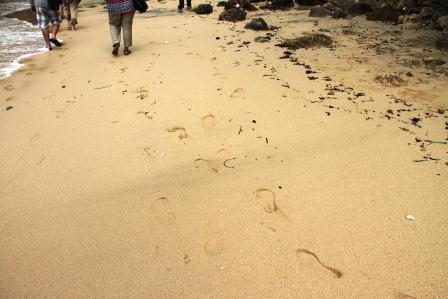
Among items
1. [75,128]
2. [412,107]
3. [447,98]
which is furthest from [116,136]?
[447,98]

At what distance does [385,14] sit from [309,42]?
2.39 metres

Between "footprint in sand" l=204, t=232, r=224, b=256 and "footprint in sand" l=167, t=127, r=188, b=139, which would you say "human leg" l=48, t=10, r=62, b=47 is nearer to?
"footprint in sand" l=167, t=127, r=188, b=139

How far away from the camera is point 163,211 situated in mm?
2229

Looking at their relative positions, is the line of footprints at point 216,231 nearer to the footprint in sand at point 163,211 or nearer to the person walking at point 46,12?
the footprint in sand at point 163,211

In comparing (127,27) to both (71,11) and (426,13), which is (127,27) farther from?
(426,13)

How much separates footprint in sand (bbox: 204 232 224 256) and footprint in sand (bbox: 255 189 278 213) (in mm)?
391

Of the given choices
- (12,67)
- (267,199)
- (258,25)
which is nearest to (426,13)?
(258,25)

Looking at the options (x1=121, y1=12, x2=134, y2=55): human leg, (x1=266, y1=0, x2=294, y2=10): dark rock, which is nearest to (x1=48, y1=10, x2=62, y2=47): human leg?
(x1=121, y1=12, x2=134, y2=55): human leg

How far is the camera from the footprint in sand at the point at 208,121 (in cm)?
316

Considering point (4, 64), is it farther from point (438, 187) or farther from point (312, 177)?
point (438, 187)

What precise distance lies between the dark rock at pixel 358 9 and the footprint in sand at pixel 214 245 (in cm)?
649

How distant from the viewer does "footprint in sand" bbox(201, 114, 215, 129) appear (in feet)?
10.4

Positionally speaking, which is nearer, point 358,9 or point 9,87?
point 9,87

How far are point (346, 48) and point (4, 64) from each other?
5.63 meters
